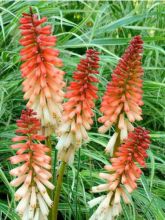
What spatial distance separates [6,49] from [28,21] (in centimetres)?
230

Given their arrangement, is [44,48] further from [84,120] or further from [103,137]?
[103,137]

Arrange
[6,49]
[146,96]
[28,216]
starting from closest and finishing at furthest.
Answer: [28,216] → [146,96] → [6,49]

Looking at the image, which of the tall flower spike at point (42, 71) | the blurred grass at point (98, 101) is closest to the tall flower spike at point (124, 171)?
the tall flower spike at point (42, 71)

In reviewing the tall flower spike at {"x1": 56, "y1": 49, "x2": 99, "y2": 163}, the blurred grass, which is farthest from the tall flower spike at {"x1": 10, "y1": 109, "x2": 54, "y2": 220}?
the blurred grass

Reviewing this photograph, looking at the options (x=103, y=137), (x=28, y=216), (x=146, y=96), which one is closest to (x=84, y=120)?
(x=28, y=216)

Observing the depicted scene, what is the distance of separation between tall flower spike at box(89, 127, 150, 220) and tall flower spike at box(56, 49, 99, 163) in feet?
0.62

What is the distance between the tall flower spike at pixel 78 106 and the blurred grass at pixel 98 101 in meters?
0.51

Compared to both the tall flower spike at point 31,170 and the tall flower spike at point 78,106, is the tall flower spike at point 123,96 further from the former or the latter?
the tall flower spike at point 31,170

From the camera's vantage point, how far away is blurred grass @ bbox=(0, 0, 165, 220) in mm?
2930

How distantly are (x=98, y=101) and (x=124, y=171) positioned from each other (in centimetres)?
197

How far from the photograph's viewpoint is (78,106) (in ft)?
6.52

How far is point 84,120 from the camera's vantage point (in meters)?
2.04

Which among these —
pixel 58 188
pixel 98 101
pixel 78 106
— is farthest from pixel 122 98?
pixel 98 101

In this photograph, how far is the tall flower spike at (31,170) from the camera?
1.78 metres
